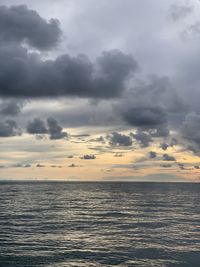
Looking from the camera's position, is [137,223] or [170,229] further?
[137,223]

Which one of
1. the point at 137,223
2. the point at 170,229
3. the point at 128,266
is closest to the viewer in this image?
the point at 128,266

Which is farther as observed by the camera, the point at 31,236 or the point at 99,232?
the point at 99,232

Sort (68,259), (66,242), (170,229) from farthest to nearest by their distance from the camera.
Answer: (170,229) → (66,242) → (68,259)

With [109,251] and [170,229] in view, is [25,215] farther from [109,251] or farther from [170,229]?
[109,251]

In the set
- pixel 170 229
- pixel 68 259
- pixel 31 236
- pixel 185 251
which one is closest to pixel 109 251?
pixel 68 259

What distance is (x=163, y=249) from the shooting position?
1722 inches

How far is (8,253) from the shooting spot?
40562 millimetres

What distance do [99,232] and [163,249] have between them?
14.2 meters

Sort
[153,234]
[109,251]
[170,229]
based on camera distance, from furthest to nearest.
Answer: [170,229] → [153,234] → [109,251]

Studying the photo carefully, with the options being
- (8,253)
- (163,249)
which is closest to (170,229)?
(163,249)

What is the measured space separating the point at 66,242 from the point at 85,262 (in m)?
10.5

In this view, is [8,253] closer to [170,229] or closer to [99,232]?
[99,232]

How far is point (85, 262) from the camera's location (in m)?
37.1

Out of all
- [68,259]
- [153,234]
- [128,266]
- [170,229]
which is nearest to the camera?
[128,266]
